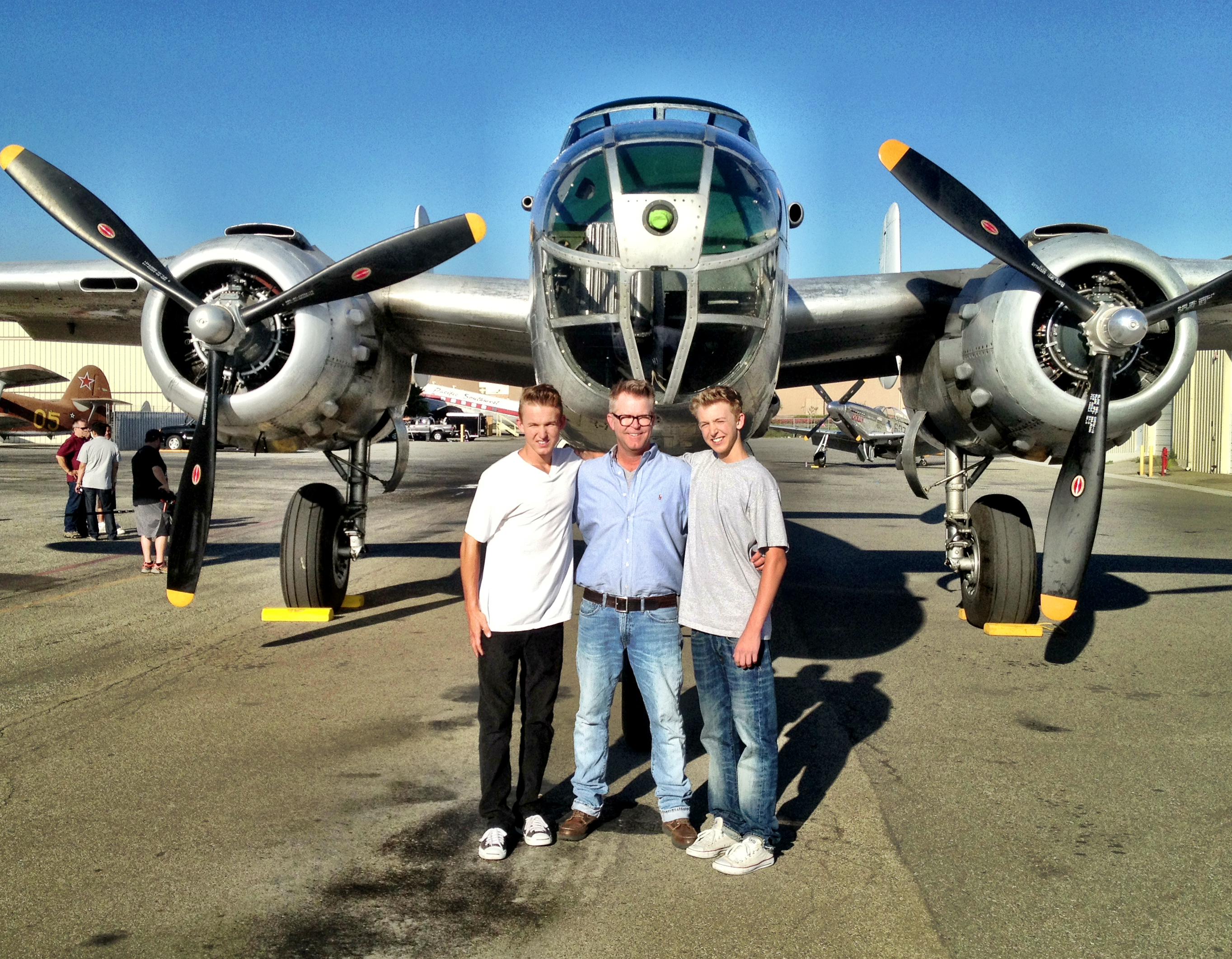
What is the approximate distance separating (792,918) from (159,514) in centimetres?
978

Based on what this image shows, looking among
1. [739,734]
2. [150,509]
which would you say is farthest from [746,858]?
[150,509]

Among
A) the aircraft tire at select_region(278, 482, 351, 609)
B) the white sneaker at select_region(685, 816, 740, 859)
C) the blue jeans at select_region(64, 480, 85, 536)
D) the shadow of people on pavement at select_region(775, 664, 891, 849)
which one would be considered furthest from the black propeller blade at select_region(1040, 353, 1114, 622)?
the blue jeans at select_region(64, 480, 85, 536)

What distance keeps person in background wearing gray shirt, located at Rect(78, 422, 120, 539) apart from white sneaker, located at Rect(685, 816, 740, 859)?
1174 cm

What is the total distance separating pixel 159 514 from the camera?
10.9 metres

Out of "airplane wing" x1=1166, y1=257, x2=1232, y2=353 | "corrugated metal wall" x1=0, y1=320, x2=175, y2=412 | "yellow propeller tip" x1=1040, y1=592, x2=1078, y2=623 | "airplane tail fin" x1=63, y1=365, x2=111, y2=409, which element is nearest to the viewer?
"yellow propeller tip" x1=1040, y1=592, x2=1078, y2=623

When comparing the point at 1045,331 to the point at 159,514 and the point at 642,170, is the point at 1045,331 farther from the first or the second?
the point at 159,514

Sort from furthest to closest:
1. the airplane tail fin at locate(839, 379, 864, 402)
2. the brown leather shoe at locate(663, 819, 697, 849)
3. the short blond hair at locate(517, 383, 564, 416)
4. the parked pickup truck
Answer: the parked pickup truck, the airplane tail fin at locate(839, 379, 864, 402), the short blond hair at locate(517, 383, 564, 416), the brown leather shoe at locate(663, 819, 697, 849)

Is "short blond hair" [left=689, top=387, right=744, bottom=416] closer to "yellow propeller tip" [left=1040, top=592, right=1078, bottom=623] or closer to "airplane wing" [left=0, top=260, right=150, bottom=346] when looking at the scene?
"yellow propeller tip" [left=1040, top=592, right=1078, bottom=623]

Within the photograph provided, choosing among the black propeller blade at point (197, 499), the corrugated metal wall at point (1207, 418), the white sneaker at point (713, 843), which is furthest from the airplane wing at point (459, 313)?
the corrugated metal wall at point (1207, 418)

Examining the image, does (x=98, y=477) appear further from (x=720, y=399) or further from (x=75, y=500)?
(x=720, y=399)

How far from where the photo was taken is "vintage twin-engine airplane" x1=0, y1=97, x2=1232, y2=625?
219 inches

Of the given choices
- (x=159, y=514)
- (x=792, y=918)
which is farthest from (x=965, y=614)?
(x=159, y=514)

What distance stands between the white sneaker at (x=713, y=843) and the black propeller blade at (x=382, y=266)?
4730 millimetres

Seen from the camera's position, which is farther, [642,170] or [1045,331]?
[1045,331]
